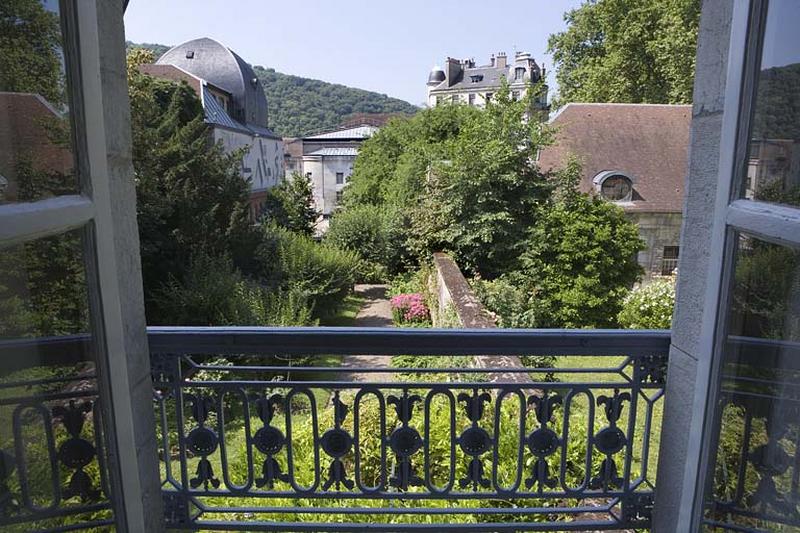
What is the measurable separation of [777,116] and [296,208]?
2225 cm

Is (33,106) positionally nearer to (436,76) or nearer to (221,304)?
(221,304)

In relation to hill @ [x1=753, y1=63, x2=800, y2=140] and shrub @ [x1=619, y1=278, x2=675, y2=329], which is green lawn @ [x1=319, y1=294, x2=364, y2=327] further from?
hill @ [x1=753, y1=63, x2=800, y2=140]

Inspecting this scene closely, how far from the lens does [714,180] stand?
5.00ft

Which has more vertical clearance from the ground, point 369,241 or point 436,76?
point 436,76

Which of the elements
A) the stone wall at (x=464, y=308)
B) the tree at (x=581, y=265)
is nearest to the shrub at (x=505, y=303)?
the tree at (x=581, y=265)

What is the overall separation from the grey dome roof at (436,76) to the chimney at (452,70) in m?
0.95

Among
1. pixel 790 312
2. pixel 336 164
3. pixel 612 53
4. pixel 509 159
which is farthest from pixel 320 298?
pixel 336 164

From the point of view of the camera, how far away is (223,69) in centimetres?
3025

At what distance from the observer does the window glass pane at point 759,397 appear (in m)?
1.17

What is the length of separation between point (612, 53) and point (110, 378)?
25.1m

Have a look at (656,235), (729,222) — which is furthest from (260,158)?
(729,222)

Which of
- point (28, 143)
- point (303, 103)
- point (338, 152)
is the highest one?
point (303, 103)

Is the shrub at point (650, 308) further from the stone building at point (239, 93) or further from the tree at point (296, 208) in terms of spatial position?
the stone building at point (239, 93)

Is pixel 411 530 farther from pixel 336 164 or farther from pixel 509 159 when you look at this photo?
pixel 336 164
